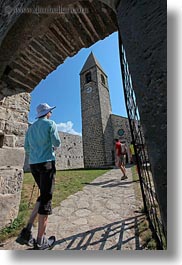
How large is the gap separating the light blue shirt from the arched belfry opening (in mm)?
570

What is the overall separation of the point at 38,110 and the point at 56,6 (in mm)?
947

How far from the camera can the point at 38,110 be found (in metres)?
1.73

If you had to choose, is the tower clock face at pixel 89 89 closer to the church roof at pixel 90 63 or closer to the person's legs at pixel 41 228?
the church roof at pixel 90 63

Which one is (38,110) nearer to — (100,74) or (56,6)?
(56,6)

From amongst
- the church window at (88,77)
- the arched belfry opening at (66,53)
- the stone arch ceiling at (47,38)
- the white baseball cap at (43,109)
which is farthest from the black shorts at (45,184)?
the church window at (88,77)

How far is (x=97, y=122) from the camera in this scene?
542 inches

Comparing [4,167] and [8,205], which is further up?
[4,167]

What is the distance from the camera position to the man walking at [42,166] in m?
1.41

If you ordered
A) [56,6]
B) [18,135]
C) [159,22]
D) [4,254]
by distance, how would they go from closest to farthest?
1. [159,22]
2. [4,254]
3. [56,6]
4. [18,135]

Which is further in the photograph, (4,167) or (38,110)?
(4,167)

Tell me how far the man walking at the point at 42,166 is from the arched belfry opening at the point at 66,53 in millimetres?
548

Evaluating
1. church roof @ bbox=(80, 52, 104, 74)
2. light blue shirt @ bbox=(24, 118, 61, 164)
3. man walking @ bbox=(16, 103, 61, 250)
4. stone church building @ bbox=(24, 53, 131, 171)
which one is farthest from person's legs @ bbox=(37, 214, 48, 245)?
church roof @ bbox=(80, 52, 104, 74)

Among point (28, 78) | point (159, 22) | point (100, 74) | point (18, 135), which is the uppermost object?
point (100, 74)

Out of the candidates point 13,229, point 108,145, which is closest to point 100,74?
point 108,145
